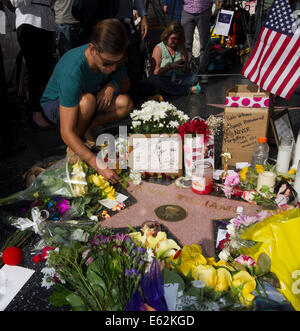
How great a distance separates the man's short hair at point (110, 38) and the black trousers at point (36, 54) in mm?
1519

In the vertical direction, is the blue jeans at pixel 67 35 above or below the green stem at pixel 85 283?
above

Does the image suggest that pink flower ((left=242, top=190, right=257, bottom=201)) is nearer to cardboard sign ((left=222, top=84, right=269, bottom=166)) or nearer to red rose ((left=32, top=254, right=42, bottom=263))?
cardboard sign ((left=222, top=84, right=269, bottom=166))

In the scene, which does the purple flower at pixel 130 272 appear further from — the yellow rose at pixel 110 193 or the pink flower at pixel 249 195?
the pink flower at pixel 249 195

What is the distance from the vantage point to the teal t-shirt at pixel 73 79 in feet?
8.16

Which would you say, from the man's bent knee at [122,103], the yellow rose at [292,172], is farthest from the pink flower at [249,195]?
the man's bent knee at [122,103]

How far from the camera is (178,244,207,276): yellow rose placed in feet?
4.84

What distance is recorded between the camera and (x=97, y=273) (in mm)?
1419

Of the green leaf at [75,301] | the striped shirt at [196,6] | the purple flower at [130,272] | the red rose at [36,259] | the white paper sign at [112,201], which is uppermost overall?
the striped shirt at [196,6]

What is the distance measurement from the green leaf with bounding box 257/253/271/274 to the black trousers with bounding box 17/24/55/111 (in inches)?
131

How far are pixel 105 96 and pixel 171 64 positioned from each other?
2321 mm

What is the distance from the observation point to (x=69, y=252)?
156 cm

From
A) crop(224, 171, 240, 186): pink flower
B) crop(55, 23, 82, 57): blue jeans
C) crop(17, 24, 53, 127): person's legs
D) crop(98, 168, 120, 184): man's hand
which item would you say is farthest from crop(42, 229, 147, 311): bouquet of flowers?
crop(55, 23, 82, 57): blue jeans
